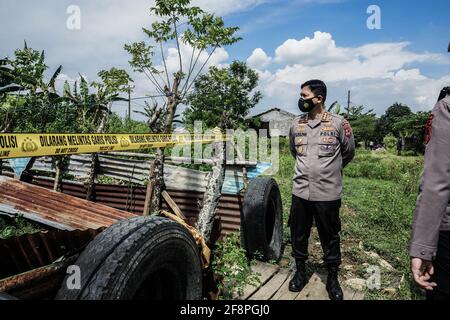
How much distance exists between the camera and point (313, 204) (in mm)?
3434

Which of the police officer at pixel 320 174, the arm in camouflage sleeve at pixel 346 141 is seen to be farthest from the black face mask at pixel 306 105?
the arm in camouflage sleeve at pixel 346 141

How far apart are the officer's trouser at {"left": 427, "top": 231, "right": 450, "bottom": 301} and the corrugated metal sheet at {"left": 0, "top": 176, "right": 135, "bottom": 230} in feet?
9.94

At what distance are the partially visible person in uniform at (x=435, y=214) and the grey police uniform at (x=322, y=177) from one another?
1657 millimetres

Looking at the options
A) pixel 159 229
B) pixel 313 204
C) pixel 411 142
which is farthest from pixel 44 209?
pixel 411 142

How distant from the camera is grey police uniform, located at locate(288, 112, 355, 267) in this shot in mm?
3318

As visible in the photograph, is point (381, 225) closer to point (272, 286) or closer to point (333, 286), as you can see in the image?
point (333, 286)

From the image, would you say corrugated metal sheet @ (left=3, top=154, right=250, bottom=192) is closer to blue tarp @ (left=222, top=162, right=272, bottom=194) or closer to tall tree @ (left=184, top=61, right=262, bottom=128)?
blue tarp @ (left=222, top=162, right=272, bottom=194)

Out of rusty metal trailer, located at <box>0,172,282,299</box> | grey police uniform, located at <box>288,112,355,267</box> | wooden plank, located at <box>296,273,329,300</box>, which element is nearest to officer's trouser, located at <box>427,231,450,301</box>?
rusty metal trailer, located at <box>0,172,282,299</box>

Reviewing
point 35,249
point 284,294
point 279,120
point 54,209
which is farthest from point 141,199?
point 279,120

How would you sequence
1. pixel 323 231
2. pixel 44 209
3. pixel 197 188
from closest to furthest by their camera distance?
pixel 323 231 < pixel 44 209 < pixel 197 188

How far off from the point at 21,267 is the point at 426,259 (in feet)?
7.01

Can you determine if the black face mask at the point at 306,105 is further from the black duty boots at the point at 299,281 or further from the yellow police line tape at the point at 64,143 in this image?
the yellow police line tape at the point at 64,143

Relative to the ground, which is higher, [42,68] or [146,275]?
[42,68]
